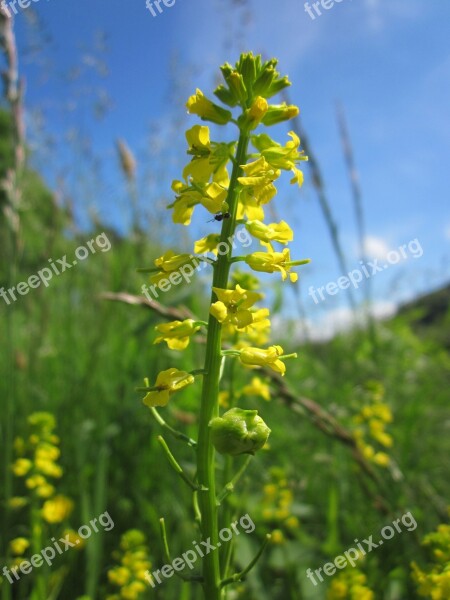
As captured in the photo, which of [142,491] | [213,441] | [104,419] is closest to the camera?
[213,441]

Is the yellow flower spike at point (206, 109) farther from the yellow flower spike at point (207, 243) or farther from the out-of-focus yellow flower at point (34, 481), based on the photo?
the out-of-focus yellow flower at point (34, 481)

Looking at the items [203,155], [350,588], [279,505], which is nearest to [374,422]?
[279,505]

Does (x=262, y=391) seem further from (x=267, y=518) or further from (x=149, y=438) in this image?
(x=149, y=438)

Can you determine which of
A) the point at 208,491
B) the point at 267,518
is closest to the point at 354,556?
the point at 267,518

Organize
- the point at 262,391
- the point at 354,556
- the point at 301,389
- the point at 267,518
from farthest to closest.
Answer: the point at 301,389 < the point at 267,518 < the point at 354,556 < the point at 262,391

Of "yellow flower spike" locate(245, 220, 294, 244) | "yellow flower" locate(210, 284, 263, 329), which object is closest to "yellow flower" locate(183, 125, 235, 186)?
"yellow flower spike" locate(245, 220, 294, 244)
